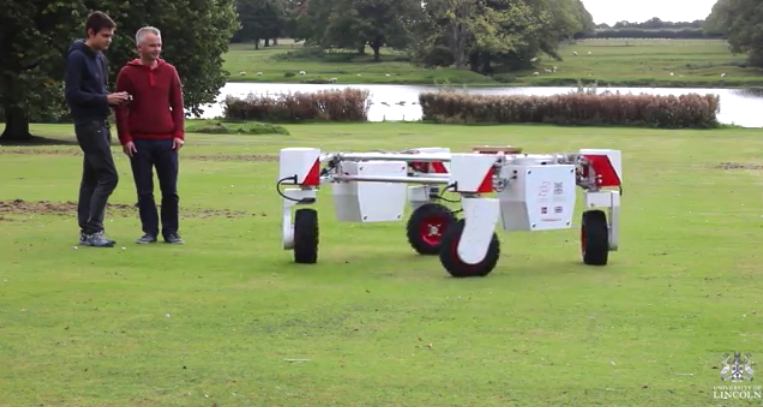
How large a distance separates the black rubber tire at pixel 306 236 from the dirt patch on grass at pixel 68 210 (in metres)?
4.40

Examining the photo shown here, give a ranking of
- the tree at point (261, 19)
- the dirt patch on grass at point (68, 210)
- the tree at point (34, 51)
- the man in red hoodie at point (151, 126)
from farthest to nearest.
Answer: the tree at point (261, 19)
the tree at point (34, 51)
the dirt patch on grass at point (68, 210)
the man in red hoodie at point (151, 126)

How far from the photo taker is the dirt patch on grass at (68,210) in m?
17.0

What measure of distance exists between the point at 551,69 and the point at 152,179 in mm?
104378

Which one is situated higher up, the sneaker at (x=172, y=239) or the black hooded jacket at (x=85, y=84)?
the black hooded jacket at (x=85, y=84)

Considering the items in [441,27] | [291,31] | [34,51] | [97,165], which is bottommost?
[291,31]

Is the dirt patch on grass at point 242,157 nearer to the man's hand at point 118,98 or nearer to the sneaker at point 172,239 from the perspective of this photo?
the sneaker at point 172,239

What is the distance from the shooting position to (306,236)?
12812mm

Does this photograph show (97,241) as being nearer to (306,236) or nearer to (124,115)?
(124,115)

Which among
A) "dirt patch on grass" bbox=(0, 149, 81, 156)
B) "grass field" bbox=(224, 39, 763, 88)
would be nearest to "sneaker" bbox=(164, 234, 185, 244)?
"dirt patch on grass" bbox=(0, 149, 81, 156)

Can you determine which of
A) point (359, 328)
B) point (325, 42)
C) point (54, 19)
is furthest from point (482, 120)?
point (325, 42)

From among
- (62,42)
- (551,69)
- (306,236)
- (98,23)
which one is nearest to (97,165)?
(98,23)

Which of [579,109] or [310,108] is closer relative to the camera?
[579,109]

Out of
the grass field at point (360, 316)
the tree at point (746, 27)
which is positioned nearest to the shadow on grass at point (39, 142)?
the grass field at point (360, 316)

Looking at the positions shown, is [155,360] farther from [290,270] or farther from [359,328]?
[290,270]
